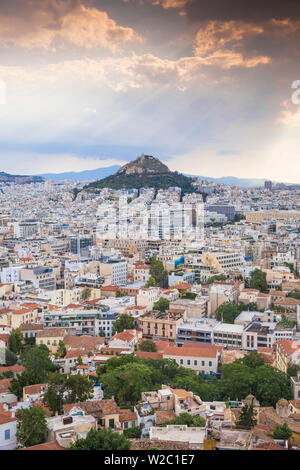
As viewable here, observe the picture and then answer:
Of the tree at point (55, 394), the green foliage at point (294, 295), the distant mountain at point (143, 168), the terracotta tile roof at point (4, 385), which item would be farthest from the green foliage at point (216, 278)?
the distant mountain at point (143, 168)

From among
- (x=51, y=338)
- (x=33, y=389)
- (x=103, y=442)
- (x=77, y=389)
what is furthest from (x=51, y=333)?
(x=103, y=442)

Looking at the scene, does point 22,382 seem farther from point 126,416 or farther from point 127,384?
point 126,416

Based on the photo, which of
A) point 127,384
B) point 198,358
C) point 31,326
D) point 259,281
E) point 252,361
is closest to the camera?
point 127,384

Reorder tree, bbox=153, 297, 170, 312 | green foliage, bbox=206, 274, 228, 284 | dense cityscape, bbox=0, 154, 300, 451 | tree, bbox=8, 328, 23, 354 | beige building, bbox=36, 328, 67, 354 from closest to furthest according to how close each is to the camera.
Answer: dense cityscape, bbox=0, 154, 300, 451
tree, bbox=8, 328, 23, 354
beige building, bbox=36, 328, 67, 354
tree, bbox=153, 297, 170, 312
green foliage, bbox=206, 274, 228, 284

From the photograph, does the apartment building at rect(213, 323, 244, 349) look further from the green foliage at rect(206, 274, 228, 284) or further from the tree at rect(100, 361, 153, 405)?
the green foliage at rect(206, 274, 228, 284)

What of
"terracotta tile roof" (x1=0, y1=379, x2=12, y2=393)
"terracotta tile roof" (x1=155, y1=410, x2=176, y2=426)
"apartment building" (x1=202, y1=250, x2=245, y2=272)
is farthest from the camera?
"apartment building" (x1=202, y1=250, x2=245, y2=272)

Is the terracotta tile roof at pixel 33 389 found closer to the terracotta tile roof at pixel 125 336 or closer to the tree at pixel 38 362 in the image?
the tree at pixel 38 362

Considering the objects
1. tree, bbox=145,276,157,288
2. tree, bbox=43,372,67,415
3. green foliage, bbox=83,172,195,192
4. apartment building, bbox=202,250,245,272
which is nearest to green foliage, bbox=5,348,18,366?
tree, bbox=43,372,67,415
